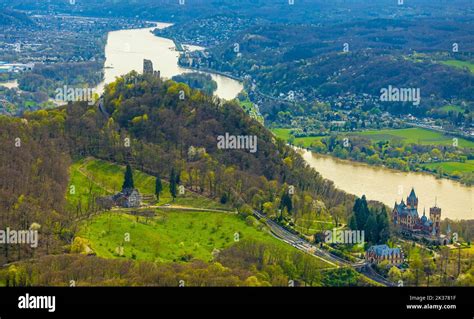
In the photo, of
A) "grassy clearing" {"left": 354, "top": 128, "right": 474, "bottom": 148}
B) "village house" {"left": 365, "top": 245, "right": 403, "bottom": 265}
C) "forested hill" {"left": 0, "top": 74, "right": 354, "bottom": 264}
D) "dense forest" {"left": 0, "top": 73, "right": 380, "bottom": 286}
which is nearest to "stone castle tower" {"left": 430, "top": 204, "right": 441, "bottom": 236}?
"dense forest" {"left": 0, "top": 73, "right": 380, "bottom": 286}

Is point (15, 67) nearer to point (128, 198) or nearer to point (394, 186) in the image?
point (394, 186)

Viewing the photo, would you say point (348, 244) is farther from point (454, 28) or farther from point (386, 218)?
point (454, 28)

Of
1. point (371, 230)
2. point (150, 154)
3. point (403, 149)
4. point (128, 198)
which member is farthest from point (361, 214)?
point (403, 149)

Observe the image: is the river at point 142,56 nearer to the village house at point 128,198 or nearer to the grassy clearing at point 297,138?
the grassy clearing at point 297,138

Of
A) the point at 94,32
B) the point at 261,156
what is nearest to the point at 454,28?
the point at 94,32

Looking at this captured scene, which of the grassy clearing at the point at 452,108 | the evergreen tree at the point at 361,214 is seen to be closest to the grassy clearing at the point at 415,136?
the grassy clearing at the point at 452,108

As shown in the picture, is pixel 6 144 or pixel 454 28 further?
pixel 454 28
